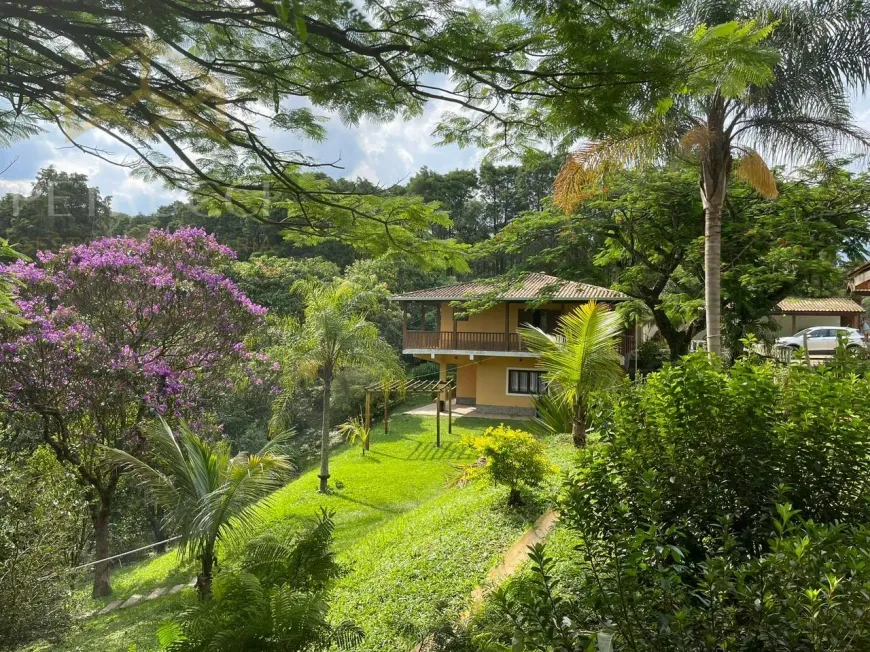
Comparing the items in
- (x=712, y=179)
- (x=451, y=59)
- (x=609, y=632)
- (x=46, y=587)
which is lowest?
(x=46, y=587)

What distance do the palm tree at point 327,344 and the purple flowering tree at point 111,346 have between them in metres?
1.63

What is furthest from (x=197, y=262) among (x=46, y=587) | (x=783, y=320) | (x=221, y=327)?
(x=783, y=320)

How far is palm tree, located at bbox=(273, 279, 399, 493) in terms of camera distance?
1322 centimetres

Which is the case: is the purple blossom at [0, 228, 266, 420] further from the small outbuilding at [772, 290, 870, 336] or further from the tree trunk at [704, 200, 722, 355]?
the small outbuilding at [772, 290, 870, 336]

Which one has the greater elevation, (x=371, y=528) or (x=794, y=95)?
(x=794, y=95)

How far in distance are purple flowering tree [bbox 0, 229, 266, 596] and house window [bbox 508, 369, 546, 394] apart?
1200 centimetres

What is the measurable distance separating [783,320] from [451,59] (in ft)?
119

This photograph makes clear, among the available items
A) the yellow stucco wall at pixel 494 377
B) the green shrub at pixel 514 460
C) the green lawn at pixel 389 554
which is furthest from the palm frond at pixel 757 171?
the yellow stucco wall at pixel 494 377

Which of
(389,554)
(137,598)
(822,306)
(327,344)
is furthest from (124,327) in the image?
(822,306)

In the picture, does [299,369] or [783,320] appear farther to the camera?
[783,320]

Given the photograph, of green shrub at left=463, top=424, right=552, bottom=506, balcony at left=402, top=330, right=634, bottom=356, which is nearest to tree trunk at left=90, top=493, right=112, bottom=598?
green shrub at left=463, top=424, right=552, bottom=506

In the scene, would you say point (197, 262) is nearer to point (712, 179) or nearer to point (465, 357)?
point (712, 179)

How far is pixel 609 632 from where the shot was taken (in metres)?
2.12

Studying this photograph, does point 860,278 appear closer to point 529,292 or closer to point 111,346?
point 529,292
